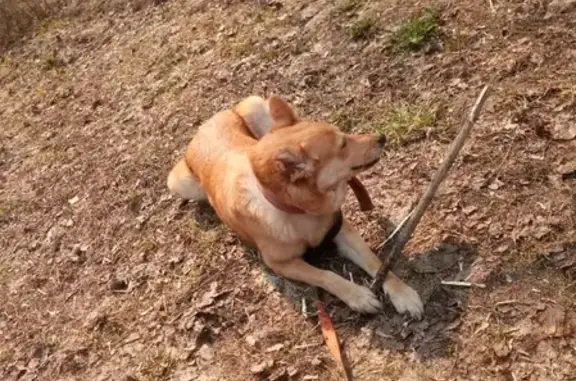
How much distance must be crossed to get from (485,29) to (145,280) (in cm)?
282

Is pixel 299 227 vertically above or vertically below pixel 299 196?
below

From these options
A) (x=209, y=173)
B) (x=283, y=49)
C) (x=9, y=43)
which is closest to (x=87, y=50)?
(x=9, y=43)

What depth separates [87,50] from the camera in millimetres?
7656

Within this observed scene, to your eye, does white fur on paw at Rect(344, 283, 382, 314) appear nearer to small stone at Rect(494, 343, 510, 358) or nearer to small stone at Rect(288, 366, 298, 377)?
small stone at Rect(288, 366, 298, 377)

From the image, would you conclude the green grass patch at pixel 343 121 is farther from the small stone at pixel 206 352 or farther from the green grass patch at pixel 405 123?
the small stone at pixel 206 352

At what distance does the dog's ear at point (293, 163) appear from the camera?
3619 mm

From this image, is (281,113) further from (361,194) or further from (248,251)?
(248,251)

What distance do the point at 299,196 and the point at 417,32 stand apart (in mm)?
2096

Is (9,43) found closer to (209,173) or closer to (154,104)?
(154,104)

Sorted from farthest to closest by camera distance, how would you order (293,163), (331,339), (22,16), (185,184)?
1. (22,16)
2. (185,184)
3. (331,339)
4. (293,163)

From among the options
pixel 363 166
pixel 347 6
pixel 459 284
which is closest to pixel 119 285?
pixel 363 166

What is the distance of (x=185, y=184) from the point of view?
16.2ft

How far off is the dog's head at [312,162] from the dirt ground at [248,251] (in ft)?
1.75

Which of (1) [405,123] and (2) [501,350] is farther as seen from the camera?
(1) [405,123]
